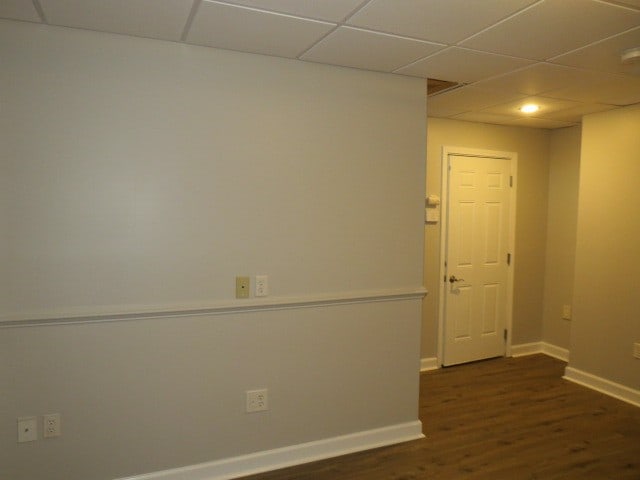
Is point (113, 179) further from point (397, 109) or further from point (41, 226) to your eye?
point (397, 109)

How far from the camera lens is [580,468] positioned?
2830 millimetres

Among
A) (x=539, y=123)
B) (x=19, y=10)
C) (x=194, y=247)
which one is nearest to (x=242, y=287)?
(x=194, y=247)

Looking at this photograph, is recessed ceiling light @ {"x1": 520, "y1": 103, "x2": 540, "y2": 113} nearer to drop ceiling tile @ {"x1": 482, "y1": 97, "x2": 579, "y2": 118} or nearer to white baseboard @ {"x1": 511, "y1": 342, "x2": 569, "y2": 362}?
drop ceiling tile @ {"x1": 482, "y1": 97, "x2": 579, "y2": 118}

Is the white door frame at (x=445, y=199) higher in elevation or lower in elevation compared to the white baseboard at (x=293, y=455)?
higher

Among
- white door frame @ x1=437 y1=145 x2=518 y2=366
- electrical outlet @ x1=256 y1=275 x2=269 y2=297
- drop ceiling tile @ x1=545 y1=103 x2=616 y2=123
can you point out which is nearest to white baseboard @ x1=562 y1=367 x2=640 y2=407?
white door frame @ x1=437 y1=145 x2=518 y2=366

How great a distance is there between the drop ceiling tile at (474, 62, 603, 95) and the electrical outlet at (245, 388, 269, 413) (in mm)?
2557

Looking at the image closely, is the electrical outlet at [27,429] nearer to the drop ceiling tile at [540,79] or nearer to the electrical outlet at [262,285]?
the electrical outlet at [262,285]

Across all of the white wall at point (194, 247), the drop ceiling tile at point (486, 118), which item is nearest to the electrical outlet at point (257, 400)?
the white wall at point (194, 247)

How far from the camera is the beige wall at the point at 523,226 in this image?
4.43 meters

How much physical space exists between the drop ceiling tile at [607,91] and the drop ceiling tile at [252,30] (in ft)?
6.72

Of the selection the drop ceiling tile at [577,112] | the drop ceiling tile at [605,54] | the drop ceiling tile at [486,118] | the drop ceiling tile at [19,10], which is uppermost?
the drop ceiling tile at [486,118]

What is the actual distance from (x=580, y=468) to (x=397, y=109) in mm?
2597

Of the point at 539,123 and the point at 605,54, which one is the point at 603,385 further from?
the point at 605,54

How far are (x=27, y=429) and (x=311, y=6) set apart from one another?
249cm
